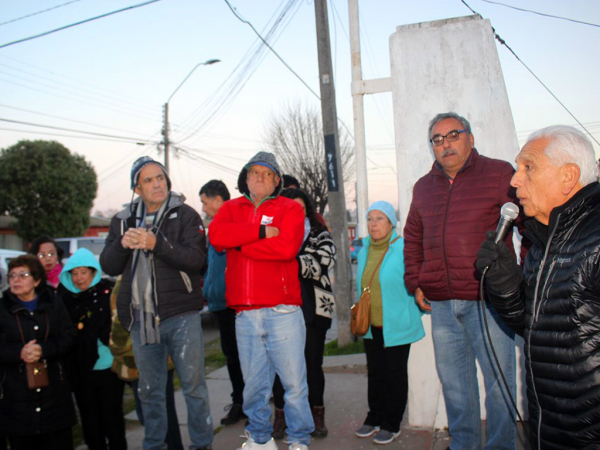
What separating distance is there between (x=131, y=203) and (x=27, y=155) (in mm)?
31251

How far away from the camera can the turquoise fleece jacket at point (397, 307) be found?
13.5ft

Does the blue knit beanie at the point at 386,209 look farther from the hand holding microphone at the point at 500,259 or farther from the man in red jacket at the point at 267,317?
the hand holding microphone at the point at 500,259

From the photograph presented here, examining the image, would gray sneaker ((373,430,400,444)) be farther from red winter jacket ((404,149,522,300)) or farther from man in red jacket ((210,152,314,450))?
red winter jacket ((404,149,522,300))

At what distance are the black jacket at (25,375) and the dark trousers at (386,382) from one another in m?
2.31

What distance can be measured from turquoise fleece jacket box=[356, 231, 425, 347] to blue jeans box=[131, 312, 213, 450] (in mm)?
1433

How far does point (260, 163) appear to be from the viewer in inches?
155

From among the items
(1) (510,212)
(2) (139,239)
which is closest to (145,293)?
(2) (139,239)

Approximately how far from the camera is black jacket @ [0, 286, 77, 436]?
3.67m

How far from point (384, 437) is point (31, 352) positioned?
266cm

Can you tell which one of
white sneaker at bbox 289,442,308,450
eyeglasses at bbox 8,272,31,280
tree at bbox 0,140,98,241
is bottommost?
white sneaker at bbox 289,442,308,450

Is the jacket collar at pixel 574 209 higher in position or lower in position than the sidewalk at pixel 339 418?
higher

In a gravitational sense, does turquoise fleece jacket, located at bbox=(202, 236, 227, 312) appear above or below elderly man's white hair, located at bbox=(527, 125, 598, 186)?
below

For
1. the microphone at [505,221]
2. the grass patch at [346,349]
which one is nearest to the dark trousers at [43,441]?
the microphone at [505,221]

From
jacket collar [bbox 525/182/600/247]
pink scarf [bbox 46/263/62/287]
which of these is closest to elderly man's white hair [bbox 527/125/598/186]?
jacket collar [bbox 525/182/600/247]
